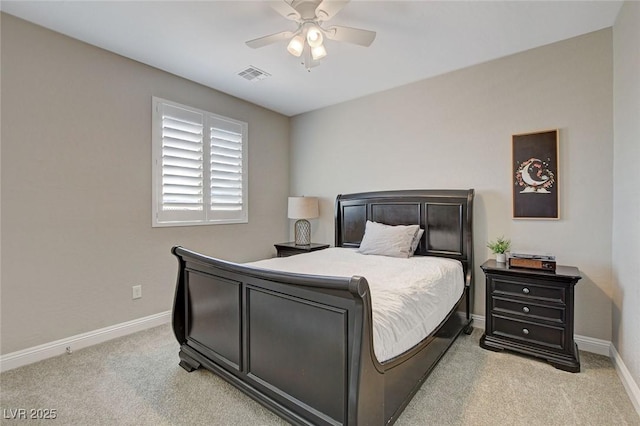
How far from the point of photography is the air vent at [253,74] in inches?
128

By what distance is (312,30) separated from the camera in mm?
2104

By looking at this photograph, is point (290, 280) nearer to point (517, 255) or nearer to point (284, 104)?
point (517, 255)

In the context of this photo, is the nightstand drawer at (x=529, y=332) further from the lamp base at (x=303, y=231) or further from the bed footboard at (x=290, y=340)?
the lamp base at (x=303, y=231)

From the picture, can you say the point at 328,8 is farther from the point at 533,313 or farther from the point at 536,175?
the point at 533,313

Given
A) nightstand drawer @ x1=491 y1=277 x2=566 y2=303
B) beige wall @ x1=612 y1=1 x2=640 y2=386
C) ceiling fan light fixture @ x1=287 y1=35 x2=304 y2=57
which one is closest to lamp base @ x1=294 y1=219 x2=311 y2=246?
nightstand drawer @ x1=491 y1=277 x2=566 y2=303

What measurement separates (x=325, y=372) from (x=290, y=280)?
0.47 metres

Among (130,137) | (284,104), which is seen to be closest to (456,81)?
(284,104)

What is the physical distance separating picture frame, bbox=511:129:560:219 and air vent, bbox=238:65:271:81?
8.77 feet

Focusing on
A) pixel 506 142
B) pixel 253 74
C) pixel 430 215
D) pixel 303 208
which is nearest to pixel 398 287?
pixel 430 215

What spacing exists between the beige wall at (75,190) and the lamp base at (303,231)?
150cm

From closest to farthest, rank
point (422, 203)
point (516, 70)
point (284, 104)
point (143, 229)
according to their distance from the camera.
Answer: point (516, 70)
point (143, 229)
point (422, 203)
point (284, 104)

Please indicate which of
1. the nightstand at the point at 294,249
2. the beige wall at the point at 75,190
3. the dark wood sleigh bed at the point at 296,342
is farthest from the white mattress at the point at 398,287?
the beige wall at the point at 75,190

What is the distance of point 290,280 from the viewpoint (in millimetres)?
1521

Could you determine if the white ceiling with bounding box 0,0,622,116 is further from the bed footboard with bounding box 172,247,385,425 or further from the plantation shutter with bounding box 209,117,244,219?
the bed footboard with bounding box 172,247,385,425
